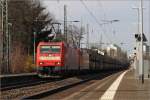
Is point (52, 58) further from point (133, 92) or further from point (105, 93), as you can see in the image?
point (105, 93)

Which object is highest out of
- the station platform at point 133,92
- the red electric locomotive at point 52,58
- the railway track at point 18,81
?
the red electric locomotive at point 52,58

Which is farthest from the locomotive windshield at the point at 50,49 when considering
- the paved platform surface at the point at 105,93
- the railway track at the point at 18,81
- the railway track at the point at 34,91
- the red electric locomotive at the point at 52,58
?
the paved platform surface at the point at 105,93

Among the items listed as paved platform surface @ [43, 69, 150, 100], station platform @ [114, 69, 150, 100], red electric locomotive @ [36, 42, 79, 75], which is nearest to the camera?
paved platform surface @ [43, 69, 150, 100]

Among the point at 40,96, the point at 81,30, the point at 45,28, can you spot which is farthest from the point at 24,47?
the point at 40,96

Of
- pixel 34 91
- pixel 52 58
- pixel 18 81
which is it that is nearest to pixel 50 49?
pixel 52 58

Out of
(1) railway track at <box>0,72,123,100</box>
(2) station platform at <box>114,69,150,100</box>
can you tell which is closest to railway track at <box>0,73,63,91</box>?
(1) railway track at <box>0,72,123,100</box>

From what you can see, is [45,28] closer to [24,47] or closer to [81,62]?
[24,47]

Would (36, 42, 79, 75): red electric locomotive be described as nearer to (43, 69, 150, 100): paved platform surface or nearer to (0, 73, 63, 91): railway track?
(0, 73, 63, 91): railway track

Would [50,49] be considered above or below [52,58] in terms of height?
above

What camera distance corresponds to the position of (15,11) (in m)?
90.8

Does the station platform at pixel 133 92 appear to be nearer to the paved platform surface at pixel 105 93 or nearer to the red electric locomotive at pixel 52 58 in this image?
the paved platform surface at pixel 105 93

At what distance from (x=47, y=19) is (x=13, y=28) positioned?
12.6m

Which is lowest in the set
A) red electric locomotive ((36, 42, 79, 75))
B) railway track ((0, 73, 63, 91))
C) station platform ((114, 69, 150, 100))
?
railway track ((0, 73, 63, 91))

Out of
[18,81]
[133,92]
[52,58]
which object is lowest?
[18,81]
